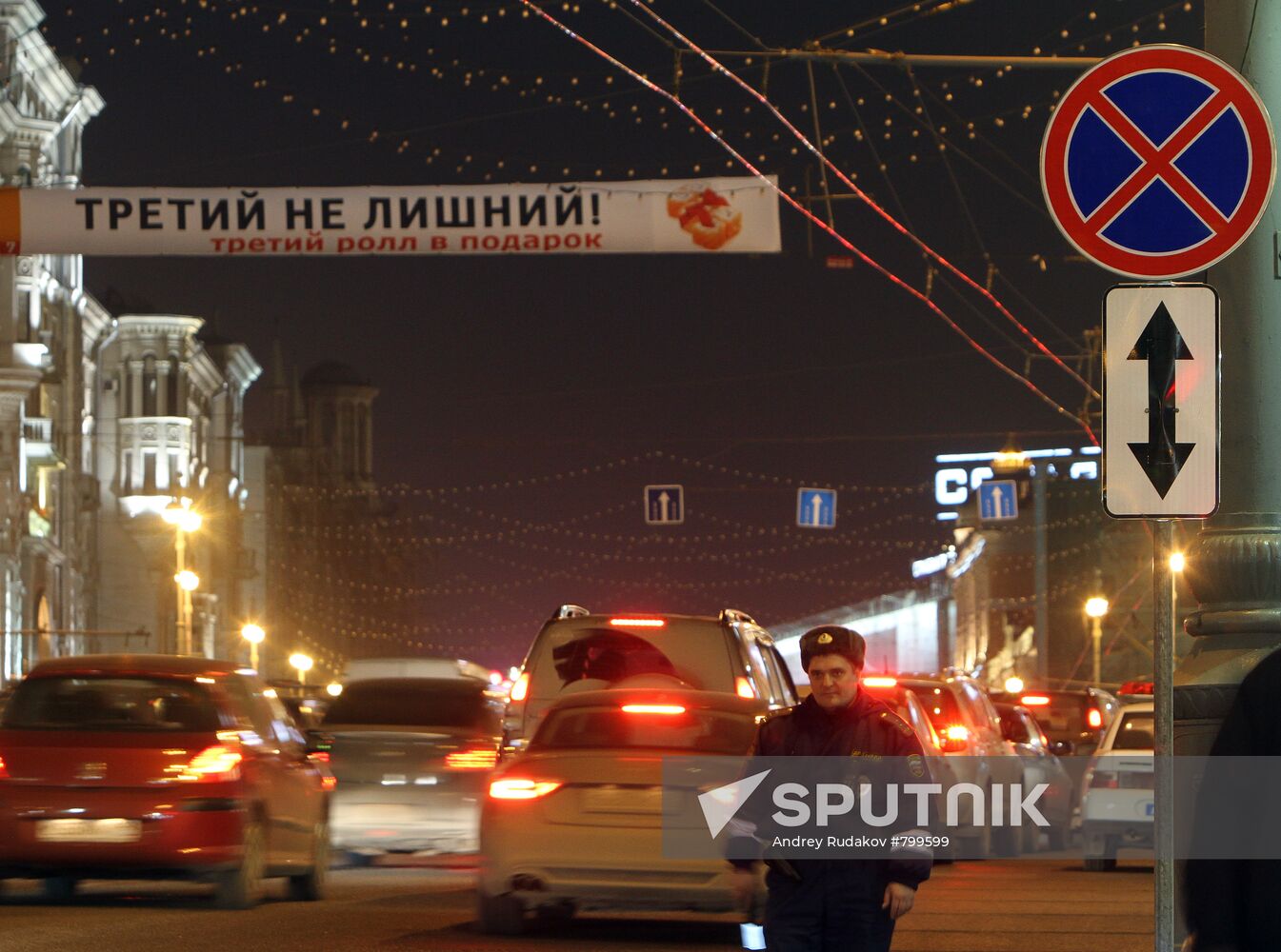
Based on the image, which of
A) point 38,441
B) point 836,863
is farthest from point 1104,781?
point 38,441

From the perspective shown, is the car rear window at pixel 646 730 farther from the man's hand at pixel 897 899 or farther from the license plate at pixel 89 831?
the man's hand at pixel 897 899

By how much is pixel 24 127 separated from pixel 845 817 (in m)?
60.3

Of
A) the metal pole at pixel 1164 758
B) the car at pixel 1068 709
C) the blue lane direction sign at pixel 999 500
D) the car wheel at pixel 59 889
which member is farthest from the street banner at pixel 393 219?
→ the blue lane direction sign at pixel 999 500

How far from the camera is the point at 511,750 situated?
48.9 ft

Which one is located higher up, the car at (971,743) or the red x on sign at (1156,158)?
the red x on sign at (1156,158)

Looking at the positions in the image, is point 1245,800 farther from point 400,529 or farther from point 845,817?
point 400,529

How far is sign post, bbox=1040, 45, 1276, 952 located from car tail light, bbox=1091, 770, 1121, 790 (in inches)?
584

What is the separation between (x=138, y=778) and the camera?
1362 cm

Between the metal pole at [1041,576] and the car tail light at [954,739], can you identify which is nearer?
the car tail light at [954,739]

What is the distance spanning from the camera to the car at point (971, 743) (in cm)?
2086

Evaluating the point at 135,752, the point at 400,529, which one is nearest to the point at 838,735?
the point at 135,752

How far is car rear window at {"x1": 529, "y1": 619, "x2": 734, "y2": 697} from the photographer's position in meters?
16.2

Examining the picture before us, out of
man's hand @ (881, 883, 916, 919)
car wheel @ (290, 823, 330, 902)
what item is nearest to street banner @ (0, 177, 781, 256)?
car wheel @ (290, 823, 330, 902)

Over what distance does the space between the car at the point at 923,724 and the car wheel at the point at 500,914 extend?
250 inches
